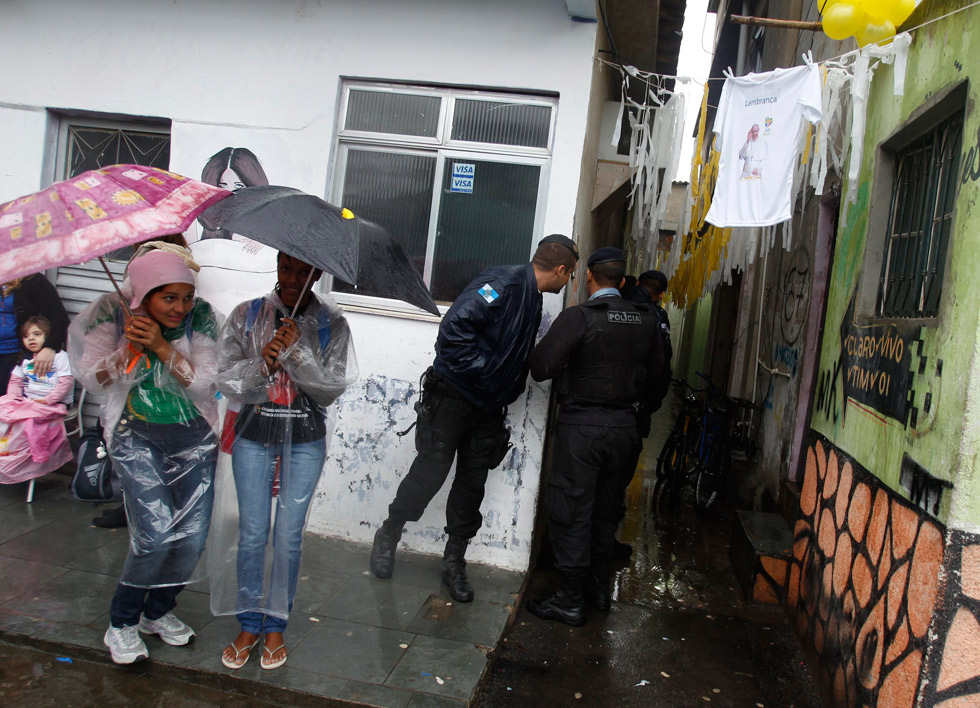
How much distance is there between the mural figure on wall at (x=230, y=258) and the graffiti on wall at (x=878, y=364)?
3.58m

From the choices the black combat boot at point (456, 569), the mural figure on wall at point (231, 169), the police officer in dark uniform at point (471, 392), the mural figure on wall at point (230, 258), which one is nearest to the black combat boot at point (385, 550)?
the police officer in dark uniform at point (471, 392)

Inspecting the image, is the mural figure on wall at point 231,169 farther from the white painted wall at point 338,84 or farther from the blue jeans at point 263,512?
the blue jeans at point 263,512

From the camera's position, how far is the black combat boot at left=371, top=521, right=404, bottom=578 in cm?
441

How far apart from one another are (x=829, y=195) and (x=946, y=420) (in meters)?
3.47

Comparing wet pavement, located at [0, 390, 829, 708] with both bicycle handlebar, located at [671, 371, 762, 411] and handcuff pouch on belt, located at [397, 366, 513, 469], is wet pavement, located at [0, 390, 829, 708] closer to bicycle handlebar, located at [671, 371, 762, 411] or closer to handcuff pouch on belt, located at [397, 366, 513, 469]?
handcuff pouch on belt, located at [397, 366, 513, 469]

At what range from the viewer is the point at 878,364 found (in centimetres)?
348

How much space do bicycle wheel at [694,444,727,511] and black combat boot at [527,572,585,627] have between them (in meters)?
2.83

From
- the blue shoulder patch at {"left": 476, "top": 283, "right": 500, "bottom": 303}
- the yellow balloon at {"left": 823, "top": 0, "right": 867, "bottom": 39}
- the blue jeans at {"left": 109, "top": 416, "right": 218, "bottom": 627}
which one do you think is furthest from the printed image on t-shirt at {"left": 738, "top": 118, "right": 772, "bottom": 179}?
the blue jeans at {"left": 109, "top": 416, "right": 218, "bottom": 627}

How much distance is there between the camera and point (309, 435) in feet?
10.9

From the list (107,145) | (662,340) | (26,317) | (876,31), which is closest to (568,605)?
(662,340)

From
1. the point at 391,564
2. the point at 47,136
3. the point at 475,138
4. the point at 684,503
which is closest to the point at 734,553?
the point at 684,503

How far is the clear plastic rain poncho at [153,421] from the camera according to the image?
3158mm

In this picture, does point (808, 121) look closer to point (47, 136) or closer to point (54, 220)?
point (54, 220)

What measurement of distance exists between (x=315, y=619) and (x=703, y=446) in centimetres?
424
